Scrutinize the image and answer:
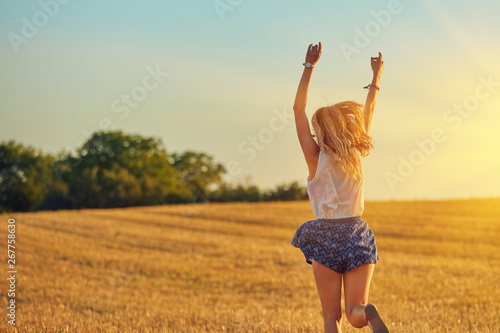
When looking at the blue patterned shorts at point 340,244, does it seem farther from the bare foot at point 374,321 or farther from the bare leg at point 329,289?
the bare foot at point 374,321

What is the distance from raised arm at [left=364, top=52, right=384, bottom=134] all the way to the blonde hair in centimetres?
36

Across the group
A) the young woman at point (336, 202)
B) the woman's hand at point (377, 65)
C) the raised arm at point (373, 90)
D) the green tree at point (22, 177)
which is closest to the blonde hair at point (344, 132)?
the young woman at point (336, 202)

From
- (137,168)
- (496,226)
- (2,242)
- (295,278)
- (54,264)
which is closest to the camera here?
(295,278)

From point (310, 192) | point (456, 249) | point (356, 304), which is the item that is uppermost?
point (310, 192)

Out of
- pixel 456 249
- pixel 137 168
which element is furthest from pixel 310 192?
pixel 137 168

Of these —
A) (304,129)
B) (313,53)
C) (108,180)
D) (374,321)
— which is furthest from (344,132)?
(108,180)

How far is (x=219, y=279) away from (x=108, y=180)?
146 ft

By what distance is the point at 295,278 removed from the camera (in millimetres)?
14328

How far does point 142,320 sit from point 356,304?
4903 mm

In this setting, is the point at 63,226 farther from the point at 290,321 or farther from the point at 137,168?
the point at 137,168

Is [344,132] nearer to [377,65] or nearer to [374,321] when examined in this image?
[377,65]

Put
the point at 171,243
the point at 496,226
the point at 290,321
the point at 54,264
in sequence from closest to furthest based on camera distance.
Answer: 1. the point at 290,321
2. the point at 54,264
3. the point at 171,243
4. the point at 496,226

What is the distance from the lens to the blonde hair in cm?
446

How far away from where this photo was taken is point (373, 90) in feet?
17.4
